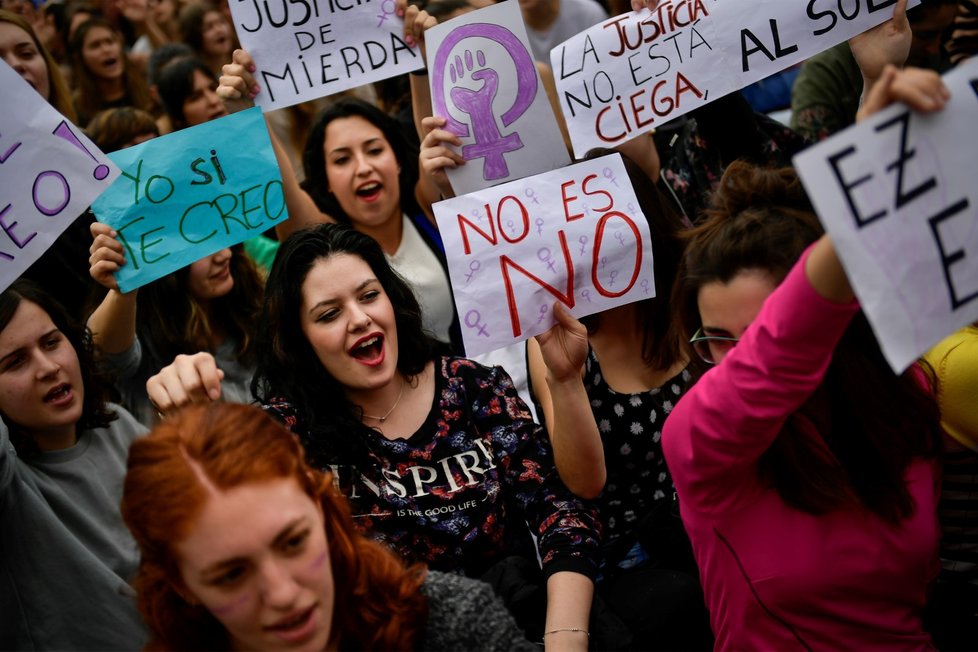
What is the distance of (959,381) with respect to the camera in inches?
94.0

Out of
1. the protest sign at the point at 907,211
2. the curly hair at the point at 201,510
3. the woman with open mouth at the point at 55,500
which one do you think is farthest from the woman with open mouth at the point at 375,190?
the protest sign at the point at 907,211

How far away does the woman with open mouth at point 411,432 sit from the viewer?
2646 millimetres

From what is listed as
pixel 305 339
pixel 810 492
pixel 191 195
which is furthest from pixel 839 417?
pixel 191 195

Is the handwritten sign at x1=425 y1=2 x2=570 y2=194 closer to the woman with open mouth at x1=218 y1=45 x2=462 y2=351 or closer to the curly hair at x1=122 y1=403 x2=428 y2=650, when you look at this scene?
the woman with open mouth at x1=218 y1=45 x2=462 y2=351

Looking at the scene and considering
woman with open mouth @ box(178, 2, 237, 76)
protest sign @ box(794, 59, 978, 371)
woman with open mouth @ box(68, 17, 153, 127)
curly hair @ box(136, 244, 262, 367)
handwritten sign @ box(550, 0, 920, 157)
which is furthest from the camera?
woman with open mouth @ box(178, 2, 237, 76)

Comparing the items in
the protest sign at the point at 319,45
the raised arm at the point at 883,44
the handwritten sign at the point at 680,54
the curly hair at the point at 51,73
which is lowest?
the raised arm at the point at 883,44

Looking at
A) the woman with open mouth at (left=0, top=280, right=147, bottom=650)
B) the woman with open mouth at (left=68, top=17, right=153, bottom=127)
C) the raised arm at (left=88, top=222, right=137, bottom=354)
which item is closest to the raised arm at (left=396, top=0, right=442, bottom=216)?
the raised arm at (left=88, top=222, right=137, bottom=354)

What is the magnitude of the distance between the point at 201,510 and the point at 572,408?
1.16 meters

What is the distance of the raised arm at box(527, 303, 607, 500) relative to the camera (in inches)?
102

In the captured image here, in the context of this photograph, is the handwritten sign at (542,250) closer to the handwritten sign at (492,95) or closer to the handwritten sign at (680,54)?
the handwritten sign at (492,95)

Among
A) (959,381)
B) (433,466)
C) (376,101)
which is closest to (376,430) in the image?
(433,466)

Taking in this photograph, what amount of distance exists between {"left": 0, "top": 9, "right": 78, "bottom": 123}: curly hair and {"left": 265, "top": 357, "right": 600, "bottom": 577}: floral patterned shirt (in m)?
2.51

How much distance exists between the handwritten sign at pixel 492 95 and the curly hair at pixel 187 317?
1.16 meters

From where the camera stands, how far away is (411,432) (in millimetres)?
2764
